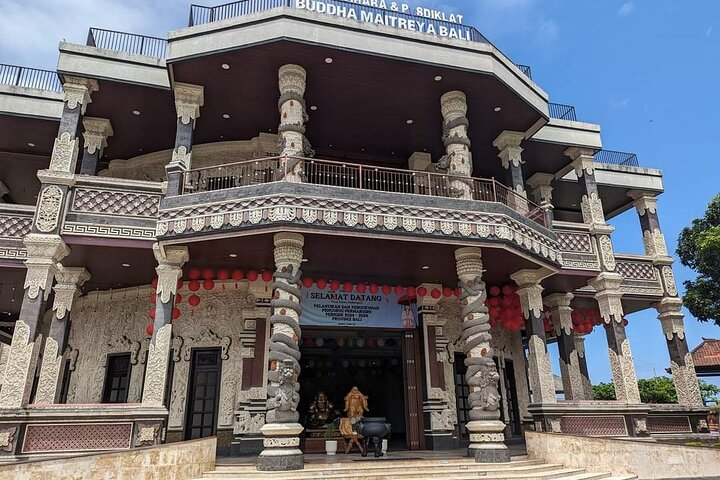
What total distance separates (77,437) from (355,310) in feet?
22.3

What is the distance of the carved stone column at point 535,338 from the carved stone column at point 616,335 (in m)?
2.18

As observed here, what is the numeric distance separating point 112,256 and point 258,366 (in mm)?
4463

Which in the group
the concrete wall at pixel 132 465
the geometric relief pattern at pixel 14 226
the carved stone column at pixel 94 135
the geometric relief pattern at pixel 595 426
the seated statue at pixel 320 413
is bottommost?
the concrete wall at pixel 132 465

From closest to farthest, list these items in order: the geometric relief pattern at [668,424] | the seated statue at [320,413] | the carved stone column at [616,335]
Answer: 1. the carved stone column at [616,335]
2. the geometric relief pattern at [668,424]
3. the seated statue at [320,413]

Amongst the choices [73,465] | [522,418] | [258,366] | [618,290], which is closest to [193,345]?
[258,366]

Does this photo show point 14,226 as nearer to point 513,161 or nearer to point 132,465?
point 132,465

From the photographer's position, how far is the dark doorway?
1284 cm

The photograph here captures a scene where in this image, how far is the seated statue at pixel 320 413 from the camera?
15.4m

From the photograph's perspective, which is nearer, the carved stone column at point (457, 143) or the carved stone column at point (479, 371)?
the carved stone column at point (479, 371)

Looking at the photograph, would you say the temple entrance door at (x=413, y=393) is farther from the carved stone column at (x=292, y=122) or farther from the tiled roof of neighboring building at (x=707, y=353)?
the tiled roof of neighboring building at (x=707, y=353)

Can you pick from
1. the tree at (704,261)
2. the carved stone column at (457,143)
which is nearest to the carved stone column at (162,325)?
the carved stone column at (457,143)

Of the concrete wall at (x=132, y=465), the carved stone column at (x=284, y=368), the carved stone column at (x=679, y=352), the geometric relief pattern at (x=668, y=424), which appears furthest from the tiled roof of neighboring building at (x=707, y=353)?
the concrete wall at (x=132, y=465)

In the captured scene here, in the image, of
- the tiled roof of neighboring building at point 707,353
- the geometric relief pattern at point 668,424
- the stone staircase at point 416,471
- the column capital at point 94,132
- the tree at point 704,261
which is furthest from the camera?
the tiled roof of neighboring building at point 707,353

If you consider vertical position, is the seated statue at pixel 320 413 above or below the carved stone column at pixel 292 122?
below
